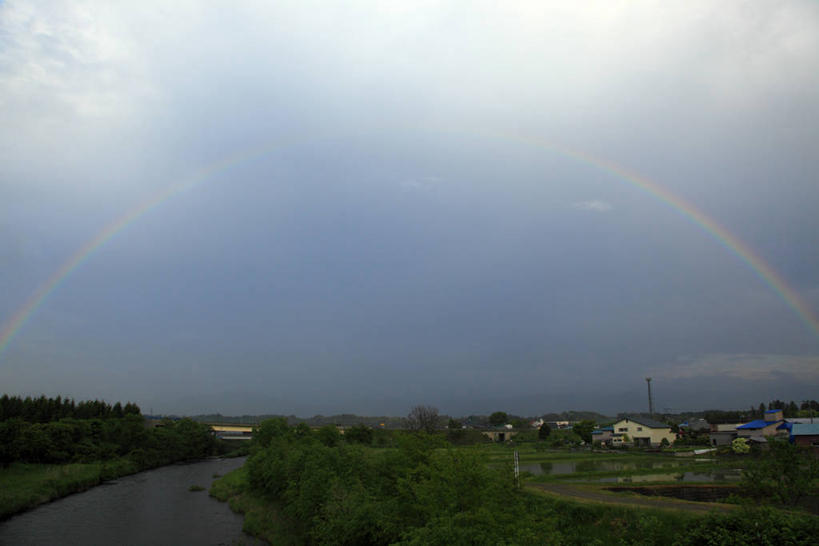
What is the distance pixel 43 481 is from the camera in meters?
55.7

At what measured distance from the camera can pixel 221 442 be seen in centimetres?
12725

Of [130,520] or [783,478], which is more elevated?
[783,478]

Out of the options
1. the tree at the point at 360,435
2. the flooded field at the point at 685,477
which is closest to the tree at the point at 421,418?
the tree at the point at 360,435

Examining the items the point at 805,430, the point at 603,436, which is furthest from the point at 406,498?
the point at 603,436

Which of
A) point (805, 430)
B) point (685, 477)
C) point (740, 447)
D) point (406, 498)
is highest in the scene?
point (406, 498)

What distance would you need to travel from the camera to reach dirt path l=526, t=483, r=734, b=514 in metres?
27.9

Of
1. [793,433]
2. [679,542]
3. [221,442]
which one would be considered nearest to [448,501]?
[679,542]

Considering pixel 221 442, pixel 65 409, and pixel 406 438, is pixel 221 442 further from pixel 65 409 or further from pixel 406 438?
pixel 406 438

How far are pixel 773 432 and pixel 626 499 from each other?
7082 centimetres

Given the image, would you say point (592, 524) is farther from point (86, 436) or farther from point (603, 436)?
point (603, 436)

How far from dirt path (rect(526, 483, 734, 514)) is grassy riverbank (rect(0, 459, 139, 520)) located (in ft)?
144

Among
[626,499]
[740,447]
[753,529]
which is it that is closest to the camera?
[753,529]

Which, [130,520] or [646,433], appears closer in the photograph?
[130,520]

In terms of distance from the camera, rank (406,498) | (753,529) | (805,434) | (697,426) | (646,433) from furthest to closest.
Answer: (697,426)
(646,433)
(805,434)
(406,498)
(753,529)
